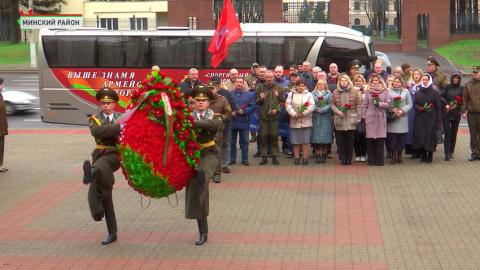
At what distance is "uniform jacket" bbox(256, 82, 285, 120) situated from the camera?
15.3m

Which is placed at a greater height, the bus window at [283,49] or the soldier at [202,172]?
the bus window at [283,49]

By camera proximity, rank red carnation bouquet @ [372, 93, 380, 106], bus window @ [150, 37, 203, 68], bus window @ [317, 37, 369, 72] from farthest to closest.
Answer: 1. bus window @ [150, 37, 203, 68]
2. bus window @ [317, 37, 369, 72]
3. red carnation bouquet @ [372, 93, 380, 106]

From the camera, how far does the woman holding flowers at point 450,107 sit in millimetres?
15359

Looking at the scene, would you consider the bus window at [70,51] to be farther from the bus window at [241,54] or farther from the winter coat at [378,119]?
the winter coat at [378,119]

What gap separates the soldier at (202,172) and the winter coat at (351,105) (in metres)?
5.55

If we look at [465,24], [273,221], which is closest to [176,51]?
[273,221]

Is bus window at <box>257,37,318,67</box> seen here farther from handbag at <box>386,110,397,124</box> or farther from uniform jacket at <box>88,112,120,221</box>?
uniform jacket at <box>88,112,120,221</box>

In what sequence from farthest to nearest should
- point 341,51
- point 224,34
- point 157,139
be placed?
point 341,51 → point 224,34 → point 157,139

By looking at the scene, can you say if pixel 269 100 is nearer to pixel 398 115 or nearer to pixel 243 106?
pixel 243 106

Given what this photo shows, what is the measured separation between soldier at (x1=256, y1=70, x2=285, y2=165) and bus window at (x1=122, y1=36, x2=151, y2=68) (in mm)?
8276

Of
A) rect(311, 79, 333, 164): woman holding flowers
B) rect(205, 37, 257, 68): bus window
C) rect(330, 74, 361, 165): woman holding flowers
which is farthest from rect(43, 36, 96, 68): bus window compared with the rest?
rect(330, 74, 361, 165): woman holding flowers

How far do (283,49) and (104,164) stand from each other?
1357 centimetres

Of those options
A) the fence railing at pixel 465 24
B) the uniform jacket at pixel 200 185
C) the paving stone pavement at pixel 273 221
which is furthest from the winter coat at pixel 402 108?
the fence railing at pixel 465 24

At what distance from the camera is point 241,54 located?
22.6 m
